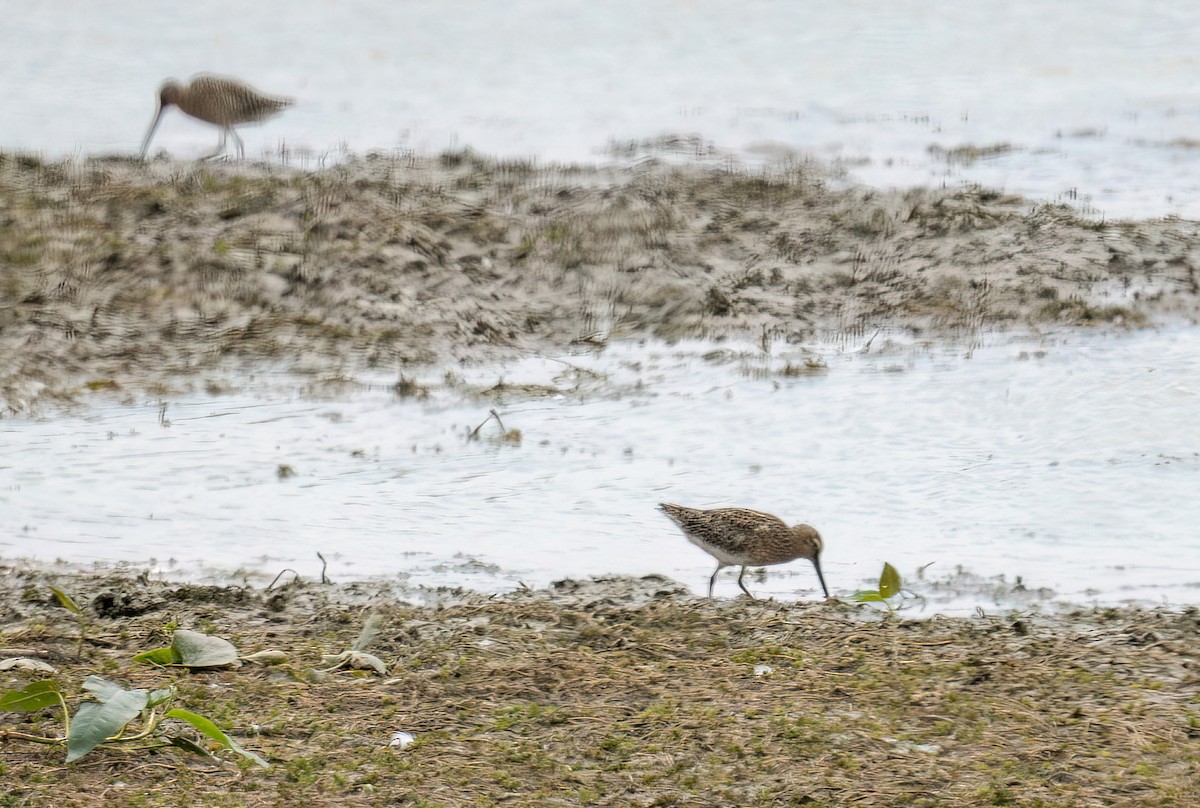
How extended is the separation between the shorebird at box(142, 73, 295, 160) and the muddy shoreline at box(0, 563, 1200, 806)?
8.54m

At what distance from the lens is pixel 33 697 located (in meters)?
4.25

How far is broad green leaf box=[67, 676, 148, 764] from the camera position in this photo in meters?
3.99

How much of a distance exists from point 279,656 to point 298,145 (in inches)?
392

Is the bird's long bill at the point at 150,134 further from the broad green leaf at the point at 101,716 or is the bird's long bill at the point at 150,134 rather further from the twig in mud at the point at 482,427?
the broad green leaf at the point at 101,716

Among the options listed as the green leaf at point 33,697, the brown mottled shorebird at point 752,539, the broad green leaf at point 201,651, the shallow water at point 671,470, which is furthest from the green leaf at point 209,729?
Answer: the brown mottled shorebird at point 752,539

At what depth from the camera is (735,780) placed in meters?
4.24

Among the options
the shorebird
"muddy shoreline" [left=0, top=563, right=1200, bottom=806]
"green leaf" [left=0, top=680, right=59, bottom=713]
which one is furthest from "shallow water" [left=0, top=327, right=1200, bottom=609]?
the shorebird

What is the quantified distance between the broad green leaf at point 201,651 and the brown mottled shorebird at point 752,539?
213 cm

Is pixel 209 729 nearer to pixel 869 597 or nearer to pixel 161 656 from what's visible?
pixel 161 656

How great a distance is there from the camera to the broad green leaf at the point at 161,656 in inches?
193

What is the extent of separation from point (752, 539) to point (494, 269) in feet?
18.3

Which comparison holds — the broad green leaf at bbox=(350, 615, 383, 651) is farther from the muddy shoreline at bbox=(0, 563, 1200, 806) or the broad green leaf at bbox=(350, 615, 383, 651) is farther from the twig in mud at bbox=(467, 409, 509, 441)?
the twig in mud at bbox=(467, 409, 509, 441)

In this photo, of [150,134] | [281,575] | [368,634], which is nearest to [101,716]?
[368,634]

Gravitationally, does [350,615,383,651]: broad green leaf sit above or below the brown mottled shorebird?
below
